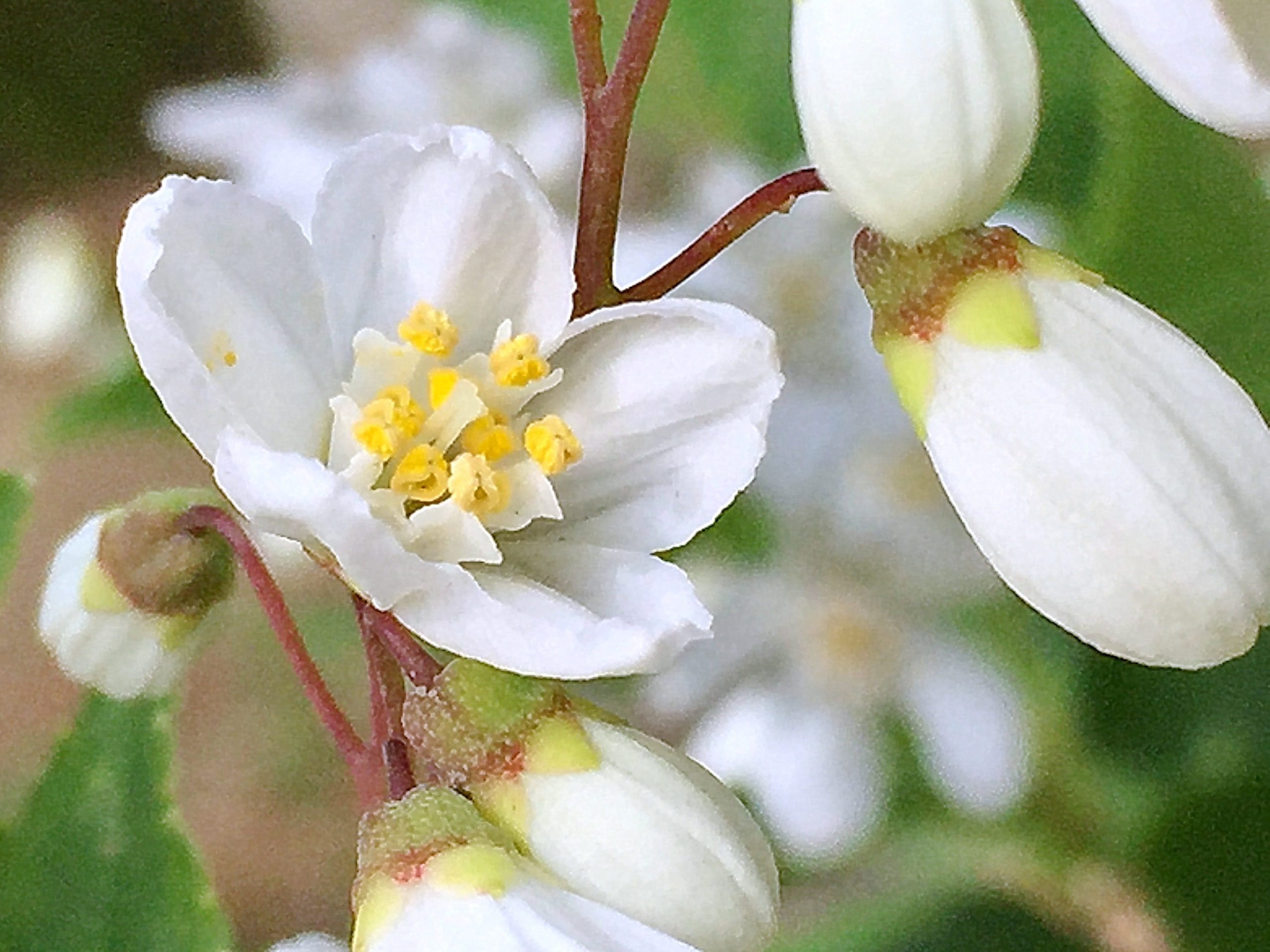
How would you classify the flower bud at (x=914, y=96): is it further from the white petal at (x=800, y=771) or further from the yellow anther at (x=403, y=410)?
the white petal at (x=800, y=771)

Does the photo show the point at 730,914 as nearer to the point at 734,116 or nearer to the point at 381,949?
the point at 381,949

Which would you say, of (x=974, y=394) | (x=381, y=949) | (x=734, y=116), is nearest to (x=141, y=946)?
(x=381, y=949)

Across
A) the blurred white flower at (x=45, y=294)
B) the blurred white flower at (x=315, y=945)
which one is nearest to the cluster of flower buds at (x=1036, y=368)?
the blurred white flower at (x=315, y=945)

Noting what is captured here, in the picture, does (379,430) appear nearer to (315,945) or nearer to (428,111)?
(315,945)

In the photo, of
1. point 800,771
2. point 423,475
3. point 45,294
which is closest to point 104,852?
point 423,475

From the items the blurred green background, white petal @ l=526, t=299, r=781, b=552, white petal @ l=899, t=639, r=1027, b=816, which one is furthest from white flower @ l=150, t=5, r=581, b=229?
white petal @ l=526, t=299, r=781, b=552

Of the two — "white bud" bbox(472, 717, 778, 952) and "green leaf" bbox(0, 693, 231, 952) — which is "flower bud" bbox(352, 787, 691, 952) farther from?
"green leaf" bbox(0, 693, 231, 952)
